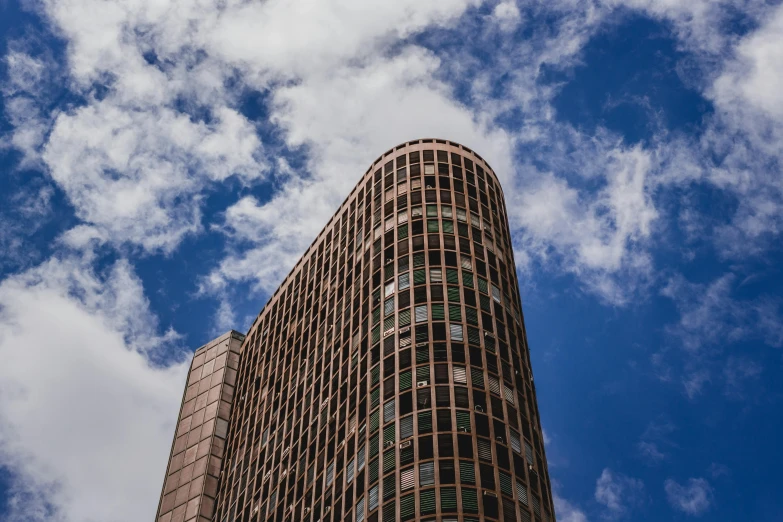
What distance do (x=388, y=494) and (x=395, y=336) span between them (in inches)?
662

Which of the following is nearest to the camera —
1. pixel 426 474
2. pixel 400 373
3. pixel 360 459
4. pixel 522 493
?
pixel 426 474

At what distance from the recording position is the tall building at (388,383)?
81312 mm


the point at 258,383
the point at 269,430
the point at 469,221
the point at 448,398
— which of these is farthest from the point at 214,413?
the point at 448,398

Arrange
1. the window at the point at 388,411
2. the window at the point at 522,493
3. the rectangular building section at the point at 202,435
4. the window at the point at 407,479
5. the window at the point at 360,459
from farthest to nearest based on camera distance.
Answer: the rectangular building section at the point at 202,435 → the window at the point at 388,411 → the window at the point at 360,459 → the window at the point at 522,493 → the window at the point at 407,479

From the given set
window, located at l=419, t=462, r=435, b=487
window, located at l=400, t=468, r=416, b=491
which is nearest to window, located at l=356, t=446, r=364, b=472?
window, located at l=400, t=468, r=416, b=491

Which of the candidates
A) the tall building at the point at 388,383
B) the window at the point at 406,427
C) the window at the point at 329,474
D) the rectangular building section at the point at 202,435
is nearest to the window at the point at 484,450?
the tall building at the point at 388,383

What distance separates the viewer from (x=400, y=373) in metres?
88.8

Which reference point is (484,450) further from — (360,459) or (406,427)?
(360,459)

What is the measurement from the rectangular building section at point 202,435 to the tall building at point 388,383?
24 centimetres

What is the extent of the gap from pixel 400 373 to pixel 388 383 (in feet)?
4.09

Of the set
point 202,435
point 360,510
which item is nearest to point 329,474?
point 360,510

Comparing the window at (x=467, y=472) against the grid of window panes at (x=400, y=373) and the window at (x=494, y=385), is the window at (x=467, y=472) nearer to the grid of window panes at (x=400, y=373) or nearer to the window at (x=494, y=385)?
the grid of window panes at (x=400, y=373)

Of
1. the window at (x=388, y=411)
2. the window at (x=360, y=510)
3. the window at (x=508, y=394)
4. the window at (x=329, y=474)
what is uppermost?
the window at (x=508, y=394)

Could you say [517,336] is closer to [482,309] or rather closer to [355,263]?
[482,309]
